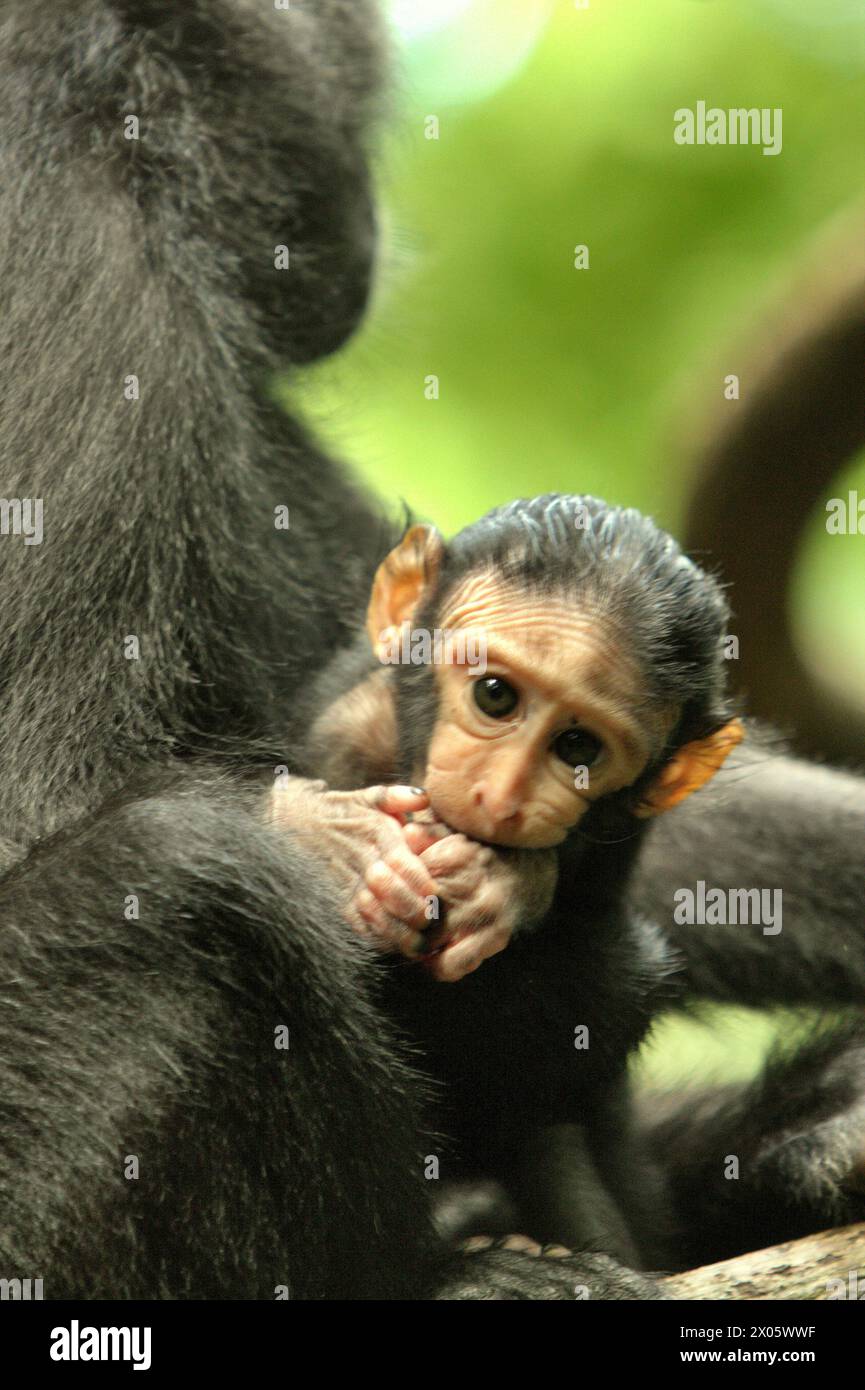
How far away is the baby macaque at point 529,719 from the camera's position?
3.30 meters

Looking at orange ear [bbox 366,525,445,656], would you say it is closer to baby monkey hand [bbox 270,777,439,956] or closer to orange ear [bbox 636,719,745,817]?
baby monkey hand [bbox 270,777,439,956]

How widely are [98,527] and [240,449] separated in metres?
0.49

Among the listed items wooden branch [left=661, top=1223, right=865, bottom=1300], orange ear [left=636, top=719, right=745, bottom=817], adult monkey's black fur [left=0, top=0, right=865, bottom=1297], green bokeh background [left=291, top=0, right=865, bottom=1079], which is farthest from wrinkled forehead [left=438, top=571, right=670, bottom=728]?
green bokeh background [left=291, top=0, right=865, bottom=1079]

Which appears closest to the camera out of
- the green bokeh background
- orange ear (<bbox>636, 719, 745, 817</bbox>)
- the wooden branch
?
the wooden branch

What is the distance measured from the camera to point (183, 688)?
3488 mm

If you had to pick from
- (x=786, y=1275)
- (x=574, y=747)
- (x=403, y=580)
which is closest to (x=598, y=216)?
(x=403, y=580)

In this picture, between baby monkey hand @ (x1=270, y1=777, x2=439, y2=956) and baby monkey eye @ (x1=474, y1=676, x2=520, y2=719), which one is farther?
baby monkey eye @ (x1=474, y1=676, x2=520, y2=719)

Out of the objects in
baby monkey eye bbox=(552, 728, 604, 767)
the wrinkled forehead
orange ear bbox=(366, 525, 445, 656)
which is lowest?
baby monkey eye bbox=(552, 728, 604, 767)

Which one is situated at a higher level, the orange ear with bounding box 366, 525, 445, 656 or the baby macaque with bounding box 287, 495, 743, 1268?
the orange ear with bounding box 366, 525, 445, 656

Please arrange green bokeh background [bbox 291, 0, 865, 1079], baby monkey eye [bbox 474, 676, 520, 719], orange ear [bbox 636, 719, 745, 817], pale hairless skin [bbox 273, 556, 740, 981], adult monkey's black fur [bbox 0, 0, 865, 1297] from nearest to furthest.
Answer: adult monkey's black fur [bbox 0, 0, 865, 1297] < pale hairless skin [bbox 273, 556, 740, 981] < baby monkey eye [bbox 474, 676, 520, 719] < orange ear [bbox 636, 719, 745, 817] < green bokeh background [bbox 291, 0, 865, 1079]

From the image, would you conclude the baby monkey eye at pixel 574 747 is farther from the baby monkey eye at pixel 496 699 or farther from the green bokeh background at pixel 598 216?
the green bokeh background at pixel 598 216

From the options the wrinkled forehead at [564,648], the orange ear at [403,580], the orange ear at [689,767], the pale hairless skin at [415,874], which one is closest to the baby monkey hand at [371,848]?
the pale hairless skin at [415,874]

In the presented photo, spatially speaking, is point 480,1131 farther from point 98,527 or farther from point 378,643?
point 98,527

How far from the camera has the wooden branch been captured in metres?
3.15
